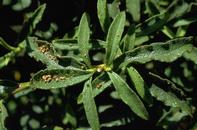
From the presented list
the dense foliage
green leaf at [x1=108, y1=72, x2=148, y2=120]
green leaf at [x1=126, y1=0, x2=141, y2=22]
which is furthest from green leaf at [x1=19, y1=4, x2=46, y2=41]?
green leaf at [x1=108, y1=72, x2=148, y2=120]

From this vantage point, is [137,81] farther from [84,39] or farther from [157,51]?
[84,39]

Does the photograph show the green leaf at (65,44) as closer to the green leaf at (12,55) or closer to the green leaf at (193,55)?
the green leaf at (12,55)

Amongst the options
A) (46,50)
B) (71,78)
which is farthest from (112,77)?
(46,50)

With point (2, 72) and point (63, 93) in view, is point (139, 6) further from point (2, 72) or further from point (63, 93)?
point (2, 72)

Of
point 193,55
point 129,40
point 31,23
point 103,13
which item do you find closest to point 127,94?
point 129,40

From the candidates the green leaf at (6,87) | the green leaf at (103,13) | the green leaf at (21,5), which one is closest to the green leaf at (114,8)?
the green leaf at (103,13)
